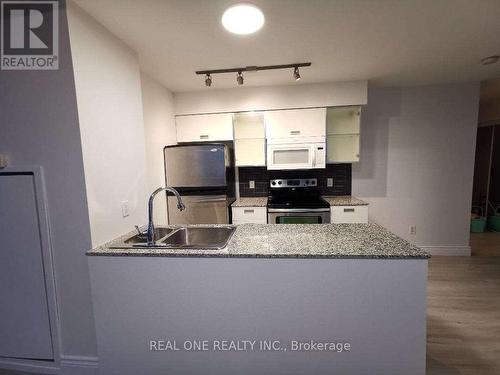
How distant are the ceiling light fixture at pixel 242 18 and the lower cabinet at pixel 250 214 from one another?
1917mm

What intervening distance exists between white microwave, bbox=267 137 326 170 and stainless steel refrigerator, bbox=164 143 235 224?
63 cm

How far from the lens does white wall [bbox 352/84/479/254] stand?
127 inches

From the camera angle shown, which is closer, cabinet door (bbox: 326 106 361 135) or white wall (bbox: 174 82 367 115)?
white wall (bbox: 174 82 367 115)

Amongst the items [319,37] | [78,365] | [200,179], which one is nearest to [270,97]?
[319,37]

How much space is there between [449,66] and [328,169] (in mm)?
1686

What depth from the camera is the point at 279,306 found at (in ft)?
4.43

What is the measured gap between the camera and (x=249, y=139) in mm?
3121

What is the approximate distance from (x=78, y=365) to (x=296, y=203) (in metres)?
2.50

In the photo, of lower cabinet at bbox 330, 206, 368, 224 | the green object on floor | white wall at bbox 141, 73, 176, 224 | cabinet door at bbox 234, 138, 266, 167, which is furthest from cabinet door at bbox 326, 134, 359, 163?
the green object on floor

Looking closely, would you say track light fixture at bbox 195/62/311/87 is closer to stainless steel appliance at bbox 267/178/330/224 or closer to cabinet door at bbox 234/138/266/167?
cabinet door at bbox 234/138/266/167

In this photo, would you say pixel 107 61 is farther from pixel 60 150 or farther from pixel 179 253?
pixel 179 253

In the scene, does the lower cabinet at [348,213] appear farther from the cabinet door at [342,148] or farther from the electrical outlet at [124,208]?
the electrical outlet at [124,208]

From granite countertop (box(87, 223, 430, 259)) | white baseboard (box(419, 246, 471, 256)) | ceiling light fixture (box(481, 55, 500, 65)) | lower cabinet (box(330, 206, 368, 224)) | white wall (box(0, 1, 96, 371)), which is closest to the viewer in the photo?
granite countertop (box(87, 223, 430, 259))

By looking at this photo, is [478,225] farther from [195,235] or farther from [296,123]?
[195,235]
